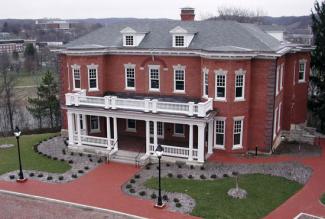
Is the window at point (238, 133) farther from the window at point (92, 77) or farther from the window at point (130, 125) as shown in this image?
the window at point (92, 77)

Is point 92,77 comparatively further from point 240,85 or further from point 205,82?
point 240,85

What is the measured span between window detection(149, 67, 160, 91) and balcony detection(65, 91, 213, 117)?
3.55 m

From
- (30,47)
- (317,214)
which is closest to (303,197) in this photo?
(317,214)

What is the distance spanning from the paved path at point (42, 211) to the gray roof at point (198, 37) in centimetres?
1345

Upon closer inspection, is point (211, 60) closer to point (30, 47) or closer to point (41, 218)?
point (41, 218)

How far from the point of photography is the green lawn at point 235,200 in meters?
18.9

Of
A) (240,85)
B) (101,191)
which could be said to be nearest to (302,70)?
(240,85)

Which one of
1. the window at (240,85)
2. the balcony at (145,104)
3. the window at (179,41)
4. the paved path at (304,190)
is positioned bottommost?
the paved path at (304,190)

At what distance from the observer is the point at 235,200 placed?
20125mm

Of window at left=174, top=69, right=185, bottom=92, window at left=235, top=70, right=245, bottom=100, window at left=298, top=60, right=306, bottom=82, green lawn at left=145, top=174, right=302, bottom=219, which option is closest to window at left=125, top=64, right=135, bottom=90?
window at left=174, top=69, right=185, bottom=92

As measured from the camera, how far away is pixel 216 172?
79.5ft

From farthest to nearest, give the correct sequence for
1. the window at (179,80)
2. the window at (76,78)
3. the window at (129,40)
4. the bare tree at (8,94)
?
the bare tree at (8,94) → the window at (76,78) → the window at (129,40) → the window at (179,80)

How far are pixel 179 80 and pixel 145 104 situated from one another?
4519 millimetres

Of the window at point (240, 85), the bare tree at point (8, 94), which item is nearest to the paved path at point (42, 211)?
the window at point (240, 85)
